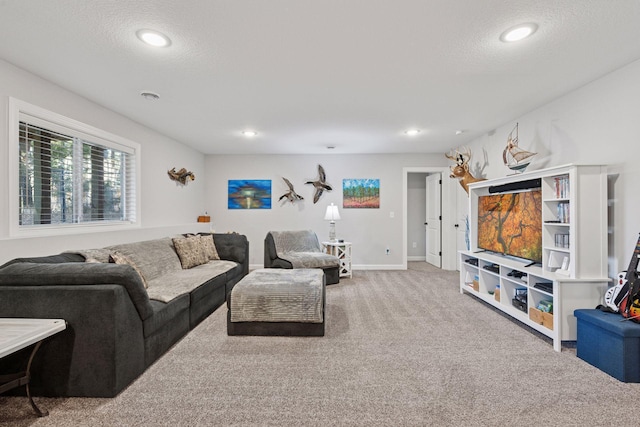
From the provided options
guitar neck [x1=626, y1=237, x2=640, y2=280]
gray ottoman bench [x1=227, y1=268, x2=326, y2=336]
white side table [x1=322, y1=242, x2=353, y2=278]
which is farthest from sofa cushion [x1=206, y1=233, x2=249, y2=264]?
guitar neck [x1=626, y1=237, x2=640, y2=280]

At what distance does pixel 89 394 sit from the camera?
1943 millimetres

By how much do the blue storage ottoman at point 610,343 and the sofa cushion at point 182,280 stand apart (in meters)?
3.41

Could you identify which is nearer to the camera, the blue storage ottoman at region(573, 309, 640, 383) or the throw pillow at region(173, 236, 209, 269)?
the blue storage ottoman at region(573, 309, 640, 383)

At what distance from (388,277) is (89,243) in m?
4.41

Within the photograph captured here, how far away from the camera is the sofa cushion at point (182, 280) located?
9.18 feet

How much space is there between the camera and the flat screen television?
3264mm

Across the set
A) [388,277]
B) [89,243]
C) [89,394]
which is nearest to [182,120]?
[89,243]

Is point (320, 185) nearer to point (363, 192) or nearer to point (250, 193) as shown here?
point (363, 192)

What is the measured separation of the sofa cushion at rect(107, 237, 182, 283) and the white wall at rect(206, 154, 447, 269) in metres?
2.39

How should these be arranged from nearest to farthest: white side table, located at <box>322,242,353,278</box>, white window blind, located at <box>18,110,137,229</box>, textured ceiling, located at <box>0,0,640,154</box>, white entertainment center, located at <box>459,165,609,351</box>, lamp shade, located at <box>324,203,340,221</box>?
textured ceiling, located at <box>0,0,640,154</box> → white entertainment center, located at <box>459,165,609,351</box> → white window blind, located at <box>18,110,137,229</box> → white side table, located at <box>322,242,353,278</box> → lamp shade, located at <box>324,203,340,221</box>

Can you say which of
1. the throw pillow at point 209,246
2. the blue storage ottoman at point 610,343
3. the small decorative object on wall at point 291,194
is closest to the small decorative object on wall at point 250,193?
the small decorative object on wall at point 291,194

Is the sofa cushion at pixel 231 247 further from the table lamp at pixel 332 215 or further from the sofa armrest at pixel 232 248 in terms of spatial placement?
the table lamp at pixel 332 215

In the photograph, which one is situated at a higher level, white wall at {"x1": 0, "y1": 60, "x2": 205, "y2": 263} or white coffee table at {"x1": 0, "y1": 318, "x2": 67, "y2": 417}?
white wall at {"x1": 0, "y1": 60, "x2": 205, "y2": 263}

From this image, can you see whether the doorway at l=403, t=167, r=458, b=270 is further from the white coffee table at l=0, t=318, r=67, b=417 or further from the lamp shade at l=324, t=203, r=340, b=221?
the white coffee table at l=0, t=318, r=67, b=417
